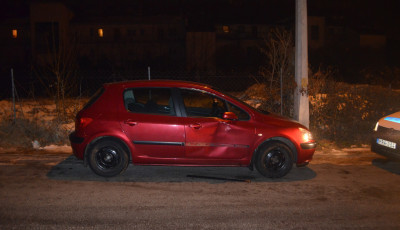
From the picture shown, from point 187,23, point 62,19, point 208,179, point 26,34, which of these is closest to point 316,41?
point 187,23

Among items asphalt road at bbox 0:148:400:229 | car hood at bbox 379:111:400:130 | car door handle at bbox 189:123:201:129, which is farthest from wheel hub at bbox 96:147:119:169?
car hood at bbox 379:111:400:130

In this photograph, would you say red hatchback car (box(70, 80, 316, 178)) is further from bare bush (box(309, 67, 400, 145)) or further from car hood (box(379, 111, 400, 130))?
bare bush (box(309, 67, 400, 145))

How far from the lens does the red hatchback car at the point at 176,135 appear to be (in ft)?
21.8

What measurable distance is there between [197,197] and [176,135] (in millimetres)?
1250

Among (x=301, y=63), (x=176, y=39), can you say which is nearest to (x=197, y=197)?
(x=301, y=63)

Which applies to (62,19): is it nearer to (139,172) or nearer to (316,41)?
(316,41)

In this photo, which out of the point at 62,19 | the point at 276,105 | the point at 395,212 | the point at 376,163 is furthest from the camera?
the point at 62,19

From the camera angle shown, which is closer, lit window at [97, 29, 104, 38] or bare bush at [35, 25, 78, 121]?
bare bush at [35, 25, 78, 121]

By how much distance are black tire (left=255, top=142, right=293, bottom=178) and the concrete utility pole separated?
2.66 m

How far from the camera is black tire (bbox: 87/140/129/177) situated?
22.1 ft

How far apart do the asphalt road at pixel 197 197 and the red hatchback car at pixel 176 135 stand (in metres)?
0.31

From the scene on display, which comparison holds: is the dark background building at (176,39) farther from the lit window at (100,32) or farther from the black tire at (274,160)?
the black tire at (274,160)

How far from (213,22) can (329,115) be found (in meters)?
37.7

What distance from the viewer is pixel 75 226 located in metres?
4.67
